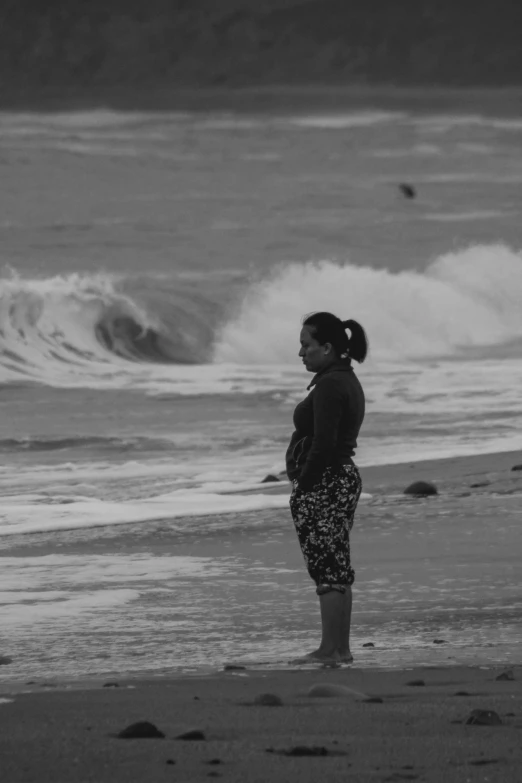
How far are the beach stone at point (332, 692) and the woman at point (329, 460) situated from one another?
1004 mm

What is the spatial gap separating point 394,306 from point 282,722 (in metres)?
44.2

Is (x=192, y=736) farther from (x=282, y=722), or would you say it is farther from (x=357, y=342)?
(x=357, y=342)

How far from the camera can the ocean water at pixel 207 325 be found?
1205 centimetres

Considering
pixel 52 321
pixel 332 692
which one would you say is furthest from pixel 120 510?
pixel 52 321

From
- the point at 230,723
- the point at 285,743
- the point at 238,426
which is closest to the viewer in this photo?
the point at 285,743

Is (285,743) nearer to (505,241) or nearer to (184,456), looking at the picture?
(184,456)

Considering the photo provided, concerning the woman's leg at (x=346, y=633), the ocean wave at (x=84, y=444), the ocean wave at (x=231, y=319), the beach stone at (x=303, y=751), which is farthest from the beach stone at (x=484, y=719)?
the ocean wave at (x=231, y=319)

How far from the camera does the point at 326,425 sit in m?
5.16

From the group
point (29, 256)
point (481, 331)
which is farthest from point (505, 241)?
point (29, 256)

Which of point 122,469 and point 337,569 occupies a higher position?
point 122,469

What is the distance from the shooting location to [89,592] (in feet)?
23.2

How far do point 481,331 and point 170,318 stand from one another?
10.2 metres

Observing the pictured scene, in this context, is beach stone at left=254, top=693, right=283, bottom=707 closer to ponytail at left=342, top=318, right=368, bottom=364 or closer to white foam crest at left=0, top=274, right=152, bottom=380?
ponytail at left=342, top=318, right=368, bottom=364

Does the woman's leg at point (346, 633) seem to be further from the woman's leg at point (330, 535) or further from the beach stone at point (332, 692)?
the beach stone at point (332, 692)
